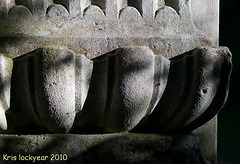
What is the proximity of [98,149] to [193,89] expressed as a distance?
1.13 feet

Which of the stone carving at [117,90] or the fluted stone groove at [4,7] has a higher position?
the fluted stone groove at [4,7]

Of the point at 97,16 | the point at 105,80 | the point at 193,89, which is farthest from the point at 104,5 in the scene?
the point at 193,89

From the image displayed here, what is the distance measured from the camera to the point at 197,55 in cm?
114

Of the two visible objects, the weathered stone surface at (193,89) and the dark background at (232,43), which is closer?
the weathered stone surface at (193,89)

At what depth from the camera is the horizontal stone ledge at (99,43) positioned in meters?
1.10

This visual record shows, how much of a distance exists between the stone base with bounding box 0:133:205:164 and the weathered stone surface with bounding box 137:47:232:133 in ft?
0.20

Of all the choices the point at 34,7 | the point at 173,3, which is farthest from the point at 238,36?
the point at 34,7

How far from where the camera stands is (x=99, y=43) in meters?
1.14

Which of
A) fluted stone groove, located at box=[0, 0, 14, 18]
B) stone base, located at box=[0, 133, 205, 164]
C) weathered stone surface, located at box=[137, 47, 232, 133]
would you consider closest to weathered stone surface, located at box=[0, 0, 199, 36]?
fluted stone groove, located at box=[0, 0, 14, 18]

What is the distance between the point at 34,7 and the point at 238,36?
2711 millimetres

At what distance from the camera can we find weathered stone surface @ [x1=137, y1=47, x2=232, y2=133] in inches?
44.8

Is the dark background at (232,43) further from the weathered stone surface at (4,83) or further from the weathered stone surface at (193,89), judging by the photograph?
the weathered stone surface at (4,83)

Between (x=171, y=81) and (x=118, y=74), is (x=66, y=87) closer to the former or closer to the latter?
(x=118, y=74)

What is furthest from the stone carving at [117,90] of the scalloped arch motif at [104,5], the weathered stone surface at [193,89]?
the scalloped arch motif at [104,5]
